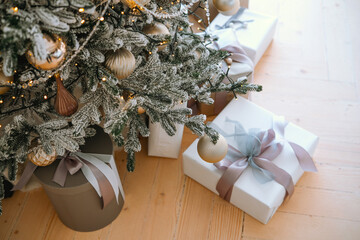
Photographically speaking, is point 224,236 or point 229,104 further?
point 229,104

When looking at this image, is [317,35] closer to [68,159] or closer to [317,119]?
[317,119]

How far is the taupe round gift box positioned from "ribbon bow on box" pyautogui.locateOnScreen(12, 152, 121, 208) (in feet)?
0.06

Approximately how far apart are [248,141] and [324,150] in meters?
0.41

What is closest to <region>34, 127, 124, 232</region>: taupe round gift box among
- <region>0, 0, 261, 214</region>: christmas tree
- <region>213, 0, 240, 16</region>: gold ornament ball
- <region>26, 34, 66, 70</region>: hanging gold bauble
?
<region>0, 0, 261, 214</region>: christmas tree

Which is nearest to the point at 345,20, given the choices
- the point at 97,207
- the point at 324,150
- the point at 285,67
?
the point at 285,67

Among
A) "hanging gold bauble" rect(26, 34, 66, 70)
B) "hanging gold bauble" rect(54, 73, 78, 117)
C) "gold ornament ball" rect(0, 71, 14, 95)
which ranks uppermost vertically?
"hanging gold bauble" rect(26, 34, 66, 70)

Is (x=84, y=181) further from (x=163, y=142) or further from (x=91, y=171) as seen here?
(x=163, y=142)

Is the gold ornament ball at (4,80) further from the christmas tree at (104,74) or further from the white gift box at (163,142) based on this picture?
the white gift box at (163,142)

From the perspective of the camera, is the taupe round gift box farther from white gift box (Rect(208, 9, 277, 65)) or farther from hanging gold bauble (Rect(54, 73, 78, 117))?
white gift box (Rect(208, 9, 277, 65))

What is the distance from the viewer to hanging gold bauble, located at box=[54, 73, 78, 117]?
0.91 metres

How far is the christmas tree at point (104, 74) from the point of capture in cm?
76

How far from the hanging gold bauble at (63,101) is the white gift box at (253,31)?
33.5 inches

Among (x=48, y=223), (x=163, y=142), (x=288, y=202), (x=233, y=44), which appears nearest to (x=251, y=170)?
(x=288, y=202)

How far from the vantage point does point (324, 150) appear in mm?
1517
